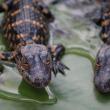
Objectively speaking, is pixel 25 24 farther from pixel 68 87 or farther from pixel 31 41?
pixel 68 87

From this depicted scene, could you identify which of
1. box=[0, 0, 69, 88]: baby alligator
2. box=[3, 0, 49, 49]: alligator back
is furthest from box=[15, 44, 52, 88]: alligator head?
box=[3, 0, 49, 49]: alligator back

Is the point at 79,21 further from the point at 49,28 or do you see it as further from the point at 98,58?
the point at 98,58

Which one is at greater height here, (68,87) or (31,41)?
(31,41)

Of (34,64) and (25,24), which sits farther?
(25,24)

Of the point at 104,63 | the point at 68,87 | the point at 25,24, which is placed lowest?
the point at 68,87

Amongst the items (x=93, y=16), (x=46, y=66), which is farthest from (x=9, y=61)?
(x=93, y=16)

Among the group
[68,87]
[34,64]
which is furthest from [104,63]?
[34,64]
